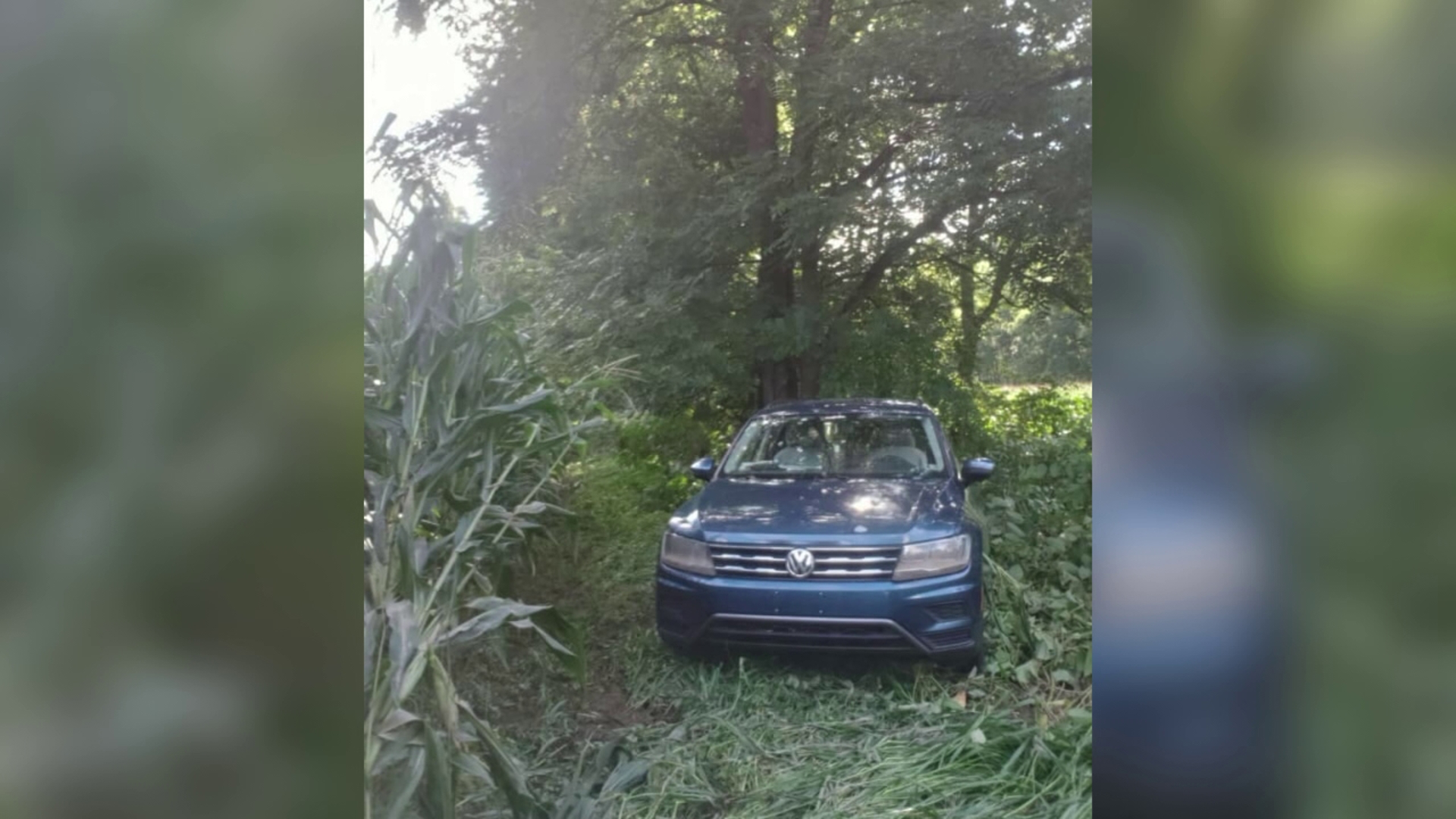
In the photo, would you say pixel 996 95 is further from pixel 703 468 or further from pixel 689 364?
pixel 703 468

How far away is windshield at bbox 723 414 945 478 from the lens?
1.84 m

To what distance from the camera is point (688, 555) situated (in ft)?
6.21

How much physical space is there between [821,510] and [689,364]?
0.44 m

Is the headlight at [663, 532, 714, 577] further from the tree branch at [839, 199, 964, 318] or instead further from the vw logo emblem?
the tree branch at [839, 199, 964, 318]

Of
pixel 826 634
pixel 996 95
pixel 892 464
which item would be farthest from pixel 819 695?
pixel 996 95

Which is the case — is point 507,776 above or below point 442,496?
below

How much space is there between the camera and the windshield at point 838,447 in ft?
6.04

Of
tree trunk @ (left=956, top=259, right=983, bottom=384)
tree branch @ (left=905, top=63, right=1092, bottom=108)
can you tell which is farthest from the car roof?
tree branch @ (left=905, top=63, right=1092, bottom=108)

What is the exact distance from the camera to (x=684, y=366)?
192cm
